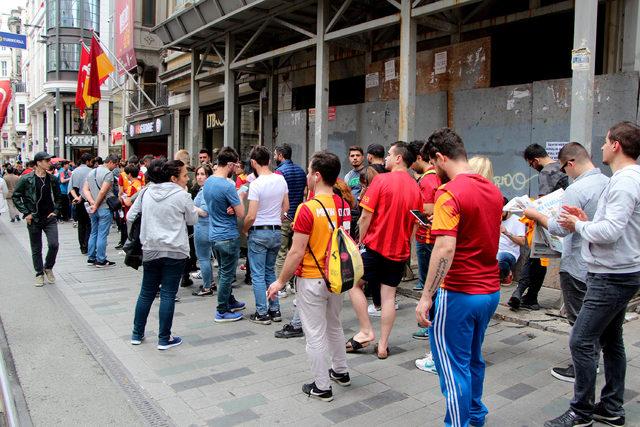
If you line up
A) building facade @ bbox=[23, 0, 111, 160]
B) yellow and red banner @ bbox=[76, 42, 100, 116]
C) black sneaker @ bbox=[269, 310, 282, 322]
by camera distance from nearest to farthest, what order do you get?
black sneaker @ bbox=[269, 310, 282, 322] < yellow and red banner @ bbox=[76, 42, 100, 116] < building facade @ bbox=[23, 0, 111, 160]

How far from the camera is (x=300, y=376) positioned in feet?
14.4

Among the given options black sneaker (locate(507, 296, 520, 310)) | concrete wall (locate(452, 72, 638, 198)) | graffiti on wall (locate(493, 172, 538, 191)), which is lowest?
black sneaker (locate(507, 296, 520, 310))

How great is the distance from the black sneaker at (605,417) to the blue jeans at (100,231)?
823 centimetres

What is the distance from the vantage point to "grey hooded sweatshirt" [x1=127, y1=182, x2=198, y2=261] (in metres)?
4.92

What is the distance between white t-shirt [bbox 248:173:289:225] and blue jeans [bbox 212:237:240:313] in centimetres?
47

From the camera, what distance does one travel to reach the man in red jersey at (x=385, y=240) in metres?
4.79

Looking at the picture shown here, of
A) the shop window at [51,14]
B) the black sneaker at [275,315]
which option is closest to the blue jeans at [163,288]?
the black sneaker at [275,315]

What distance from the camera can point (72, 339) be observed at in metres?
5.40

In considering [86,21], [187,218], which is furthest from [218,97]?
[86,21]

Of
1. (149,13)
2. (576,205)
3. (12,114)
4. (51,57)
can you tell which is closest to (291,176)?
(576,205)

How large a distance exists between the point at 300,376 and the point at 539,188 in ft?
11.2

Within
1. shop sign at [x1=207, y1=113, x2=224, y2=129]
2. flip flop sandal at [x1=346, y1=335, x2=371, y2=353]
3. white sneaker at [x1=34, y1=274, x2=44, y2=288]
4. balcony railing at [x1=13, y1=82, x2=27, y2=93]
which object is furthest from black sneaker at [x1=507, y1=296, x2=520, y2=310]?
balcony railing at [x1=13, y1=82, x2=27, y2=93]

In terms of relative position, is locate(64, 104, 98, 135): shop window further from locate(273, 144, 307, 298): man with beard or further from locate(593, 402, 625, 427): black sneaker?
locate(593, 402, 625, 427): black sneaker

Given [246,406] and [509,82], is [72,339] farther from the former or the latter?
[509,82]
